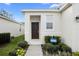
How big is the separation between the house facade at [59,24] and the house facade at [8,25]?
1.33 metres

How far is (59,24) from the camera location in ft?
25.3

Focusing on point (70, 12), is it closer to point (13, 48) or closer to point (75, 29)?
point (75, 29)

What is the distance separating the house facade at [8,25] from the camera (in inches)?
221

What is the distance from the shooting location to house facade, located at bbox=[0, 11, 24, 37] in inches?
221

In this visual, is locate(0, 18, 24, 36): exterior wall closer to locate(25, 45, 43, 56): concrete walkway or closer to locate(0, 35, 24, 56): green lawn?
locate(0, 35, 24, 56): green lawn

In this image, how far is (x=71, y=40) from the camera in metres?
8.10

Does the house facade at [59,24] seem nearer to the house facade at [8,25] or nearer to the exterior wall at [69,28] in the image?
the exterior wall at [69,28]

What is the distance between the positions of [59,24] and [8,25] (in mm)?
2884

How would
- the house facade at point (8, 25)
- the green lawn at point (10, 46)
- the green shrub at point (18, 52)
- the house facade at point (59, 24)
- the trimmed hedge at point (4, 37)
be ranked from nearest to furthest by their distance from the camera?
the green shrub at point (18, 52) → the house facade at point (8, 25) → the trimmed hedge at point (4, 37) → the green lawn at point (10, 46) → the house facade at point (59, 24)

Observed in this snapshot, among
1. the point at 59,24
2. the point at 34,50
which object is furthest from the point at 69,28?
the point at 34,50

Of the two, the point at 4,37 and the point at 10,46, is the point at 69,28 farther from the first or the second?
the point at 4,37

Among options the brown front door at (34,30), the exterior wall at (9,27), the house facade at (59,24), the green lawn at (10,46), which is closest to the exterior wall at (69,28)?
the house facade at (59,24)

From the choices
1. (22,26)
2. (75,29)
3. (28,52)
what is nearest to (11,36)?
(22,26)

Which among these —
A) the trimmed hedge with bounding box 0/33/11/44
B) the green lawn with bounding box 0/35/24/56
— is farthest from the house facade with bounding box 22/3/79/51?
the trimmed hedge with bounding box 0/33/11/44
